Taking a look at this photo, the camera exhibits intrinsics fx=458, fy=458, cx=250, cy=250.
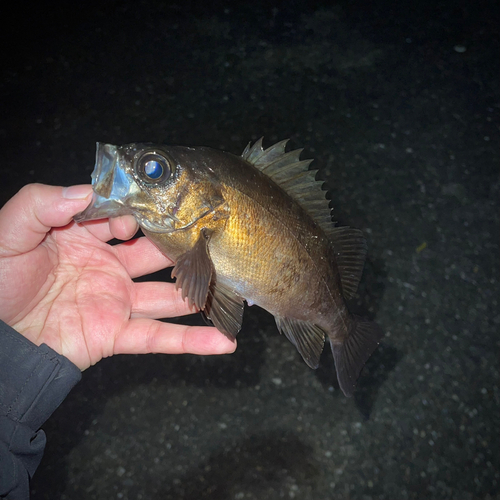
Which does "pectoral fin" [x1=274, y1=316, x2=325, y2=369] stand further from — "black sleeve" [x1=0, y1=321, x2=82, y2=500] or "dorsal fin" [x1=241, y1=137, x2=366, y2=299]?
"black sleeve" [x1=0, y1=321, x2=82, y2=500]

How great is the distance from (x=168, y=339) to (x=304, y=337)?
1.55ft

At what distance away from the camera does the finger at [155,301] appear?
1.67 meters

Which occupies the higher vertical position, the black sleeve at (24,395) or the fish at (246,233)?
the fish at (246,233)

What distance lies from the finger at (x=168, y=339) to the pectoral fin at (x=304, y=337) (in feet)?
0.64

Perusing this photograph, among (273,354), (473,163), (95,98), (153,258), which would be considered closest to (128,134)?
(95,98)

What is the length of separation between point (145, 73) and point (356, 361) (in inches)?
89.0

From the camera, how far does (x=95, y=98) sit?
9.27 feet

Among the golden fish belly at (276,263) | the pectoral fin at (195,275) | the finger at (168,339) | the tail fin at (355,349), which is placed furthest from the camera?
the tail fin at (355,349)

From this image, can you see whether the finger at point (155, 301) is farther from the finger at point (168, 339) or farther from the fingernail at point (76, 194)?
the fingernail at point (76, 194)

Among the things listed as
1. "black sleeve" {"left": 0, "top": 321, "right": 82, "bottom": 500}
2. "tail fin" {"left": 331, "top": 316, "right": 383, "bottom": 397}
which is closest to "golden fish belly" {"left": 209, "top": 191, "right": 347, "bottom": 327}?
"tail fin" {"left": 331, "top": 316, "right": 383, "bottom": 397}

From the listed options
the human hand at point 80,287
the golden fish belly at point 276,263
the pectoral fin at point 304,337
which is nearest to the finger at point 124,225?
the human hand at point 80,287

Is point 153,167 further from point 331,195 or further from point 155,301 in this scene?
point 331,195

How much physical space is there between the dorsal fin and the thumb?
0.52 m

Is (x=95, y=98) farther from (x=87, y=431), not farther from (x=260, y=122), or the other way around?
(x=87, y=431)
